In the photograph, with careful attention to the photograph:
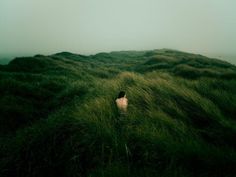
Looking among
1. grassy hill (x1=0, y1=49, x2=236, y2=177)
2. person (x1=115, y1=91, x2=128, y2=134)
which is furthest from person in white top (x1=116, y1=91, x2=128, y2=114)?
grassy hill (x1=0, y1=49, x2=236, y2=177)

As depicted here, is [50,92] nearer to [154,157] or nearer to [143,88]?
[143,88]

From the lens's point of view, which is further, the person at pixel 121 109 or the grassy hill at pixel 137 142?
the person at pixel 121 109

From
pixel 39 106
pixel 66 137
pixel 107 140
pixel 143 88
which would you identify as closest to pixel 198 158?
pixel 107 140

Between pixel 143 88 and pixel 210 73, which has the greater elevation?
pixel 143 88

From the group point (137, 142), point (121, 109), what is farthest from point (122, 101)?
point (137, 142)

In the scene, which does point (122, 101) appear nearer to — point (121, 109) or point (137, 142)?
point (121, 109)

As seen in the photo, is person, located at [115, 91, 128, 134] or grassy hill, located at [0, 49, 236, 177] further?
person, located at [115, 91, 128, 134]

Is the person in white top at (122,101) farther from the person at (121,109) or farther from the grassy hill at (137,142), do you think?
the grassy hill at (137,142)

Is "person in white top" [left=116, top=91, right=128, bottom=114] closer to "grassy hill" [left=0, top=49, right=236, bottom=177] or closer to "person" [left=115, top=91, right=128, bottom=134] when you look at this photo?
"person" [left=115, top=91, right=128, bottom=134]

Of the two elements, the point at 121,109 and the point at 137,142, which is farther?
the point at 121,109

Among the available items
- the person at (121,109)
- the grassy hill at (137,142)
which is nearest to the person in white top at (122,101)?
the person at (121,109)

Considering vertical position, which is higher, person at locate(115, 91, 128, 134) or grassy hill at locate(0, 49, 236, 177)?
person at locate(115, 91, 128, 134)

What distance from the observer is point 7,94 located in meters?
7.85

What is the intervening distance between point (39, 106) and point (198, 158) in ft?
19.1
